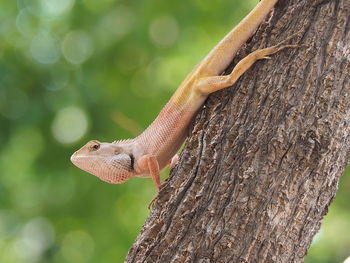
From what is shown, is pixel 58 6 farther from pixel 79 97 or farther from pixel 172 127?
pixel 172 127

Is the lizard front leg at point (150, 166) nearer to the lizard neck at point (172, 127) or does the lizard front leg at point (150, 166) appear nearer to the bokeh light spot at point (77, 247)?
the lizard neck at point (172, 127)

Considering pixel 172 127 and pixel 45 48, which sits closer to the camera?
pixel 172 127

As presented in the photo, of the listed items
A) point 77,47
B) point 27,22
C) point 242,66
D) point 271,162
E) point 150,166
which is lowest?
point 271,162

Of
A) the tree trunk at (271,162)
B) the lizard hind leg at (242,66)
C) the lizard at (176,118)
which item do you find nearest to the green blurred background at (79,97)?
the lizard at (176,118)

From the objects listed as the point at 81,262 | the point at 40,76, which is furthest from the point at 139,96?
the point at 81,262

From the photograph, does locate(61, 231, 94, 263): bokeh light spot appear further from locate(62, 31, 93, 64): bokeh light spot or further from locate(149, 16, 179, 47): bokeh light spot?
locate(149, 16, 179, 47): bokeh light spot

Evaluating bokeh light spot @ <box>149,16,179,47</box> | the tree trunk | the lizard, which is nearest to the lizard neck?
the lizard

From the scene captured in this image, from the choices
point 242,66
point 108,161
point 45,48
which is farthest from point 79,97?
point 242,66
